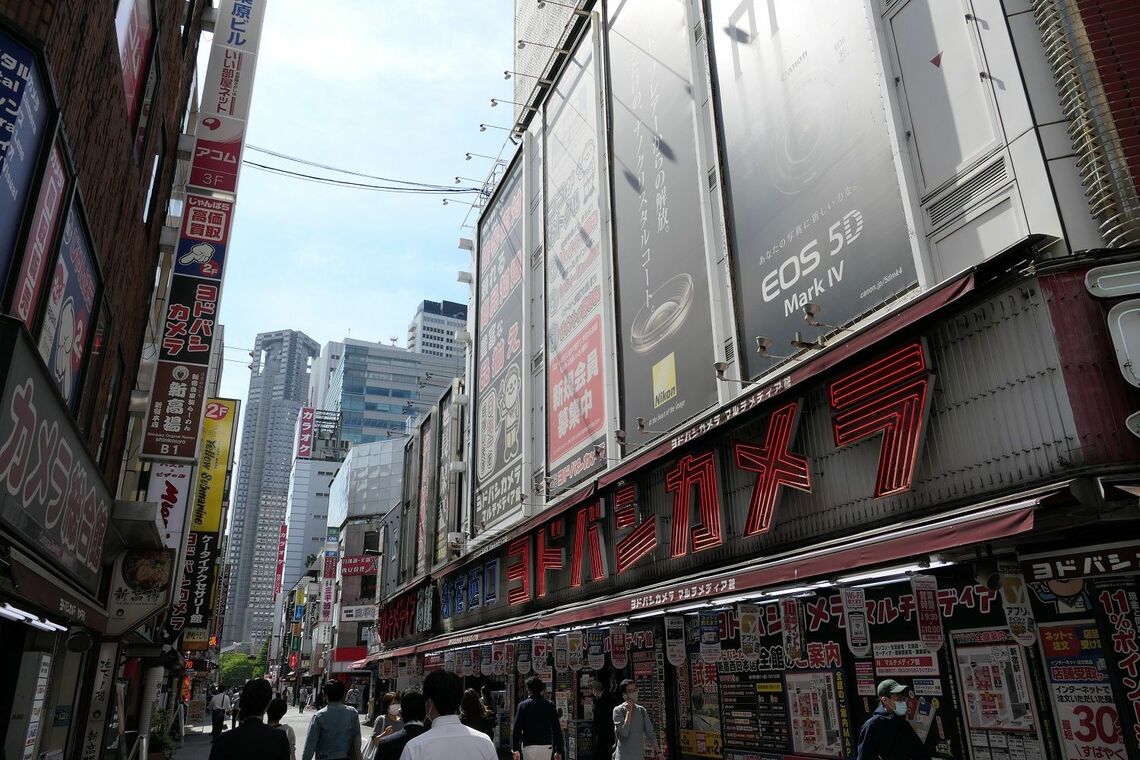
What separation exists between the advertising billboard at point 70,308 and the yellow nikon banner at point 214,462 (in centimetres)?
1662

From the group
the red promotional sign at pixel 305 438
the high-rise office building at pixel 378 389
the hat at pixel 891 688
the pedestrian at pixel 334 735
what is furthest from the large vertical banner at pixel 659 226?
the red promotional sign at pixel 305 438

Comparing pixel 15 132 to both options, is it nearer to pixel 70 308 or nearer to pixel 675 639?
pixel 70 308

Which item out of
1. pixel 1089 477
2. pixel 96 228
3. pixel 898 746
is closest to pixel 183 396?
pixel 96 228

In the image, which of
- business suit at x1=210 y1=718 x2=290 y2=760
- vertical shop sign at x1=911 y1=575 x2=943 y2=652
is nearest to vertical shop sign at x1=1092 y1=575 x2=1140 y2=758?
vertical shop sign at x1=911 y1=575 x2=943 y2=652

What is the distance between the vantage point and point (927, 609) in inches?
302

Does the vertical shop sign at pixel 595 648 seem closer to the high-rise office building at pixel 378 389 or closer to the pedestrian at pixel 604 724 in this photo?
the pedestrian at pixel 604 724

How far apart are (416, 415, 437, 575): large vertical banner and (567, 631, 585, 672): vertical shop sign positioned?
57.1 ft

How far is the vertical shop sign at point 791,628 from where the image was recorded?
32.7 ft

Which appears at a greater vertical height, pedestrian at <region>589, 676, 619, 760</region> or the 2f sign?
the 2f sign

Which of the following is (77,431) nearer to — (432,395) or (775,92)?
(775,92)

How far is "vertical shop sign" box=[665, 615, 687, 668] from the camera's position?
1214 cm

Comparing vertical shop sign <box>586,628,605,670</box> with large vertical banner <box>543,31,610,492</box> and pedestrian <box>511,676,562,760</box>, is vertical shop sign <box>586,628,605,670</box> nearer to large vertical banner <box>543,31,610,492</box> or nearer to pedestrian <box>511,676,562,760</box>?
large vertical banner <box>543,31,610,492</box>

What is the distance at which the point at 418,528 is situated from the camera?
34.3 meters

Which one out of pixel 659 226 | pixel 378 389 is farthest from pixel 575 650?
→ pixel 378 389
